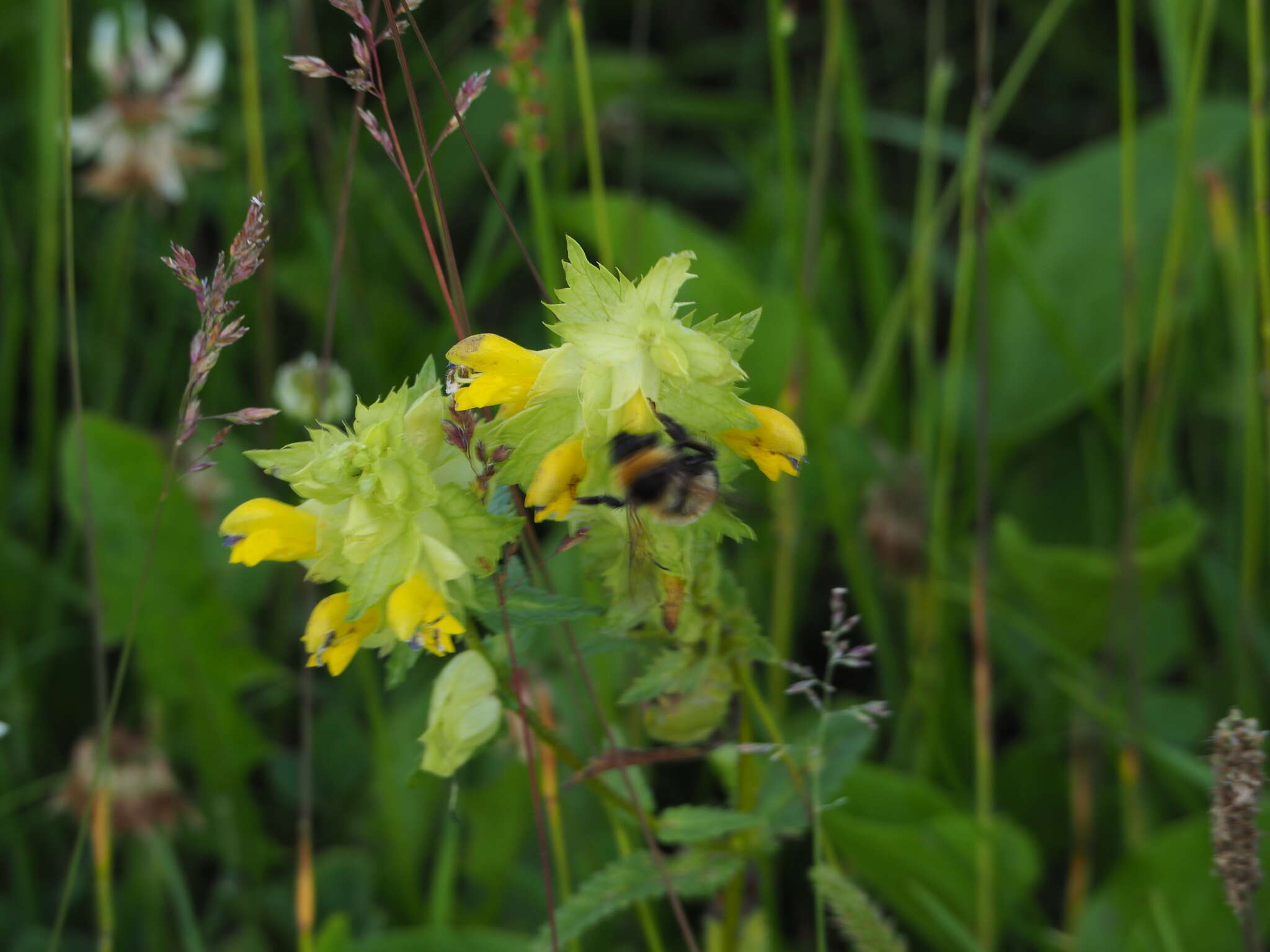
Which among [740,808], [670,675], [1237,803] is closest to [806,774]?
[740,808]

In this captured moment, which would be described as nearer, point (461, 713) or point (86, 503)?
point (461, 713)

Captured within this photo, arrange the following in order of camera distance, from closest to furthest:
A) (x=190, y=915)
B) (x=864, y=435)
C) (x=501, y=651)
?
(x=501, y=651) → (x=190, y=915) → (x=864, y=435)

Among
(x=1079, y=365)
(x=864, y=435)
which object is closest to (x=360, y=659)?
(x=864, y=435)

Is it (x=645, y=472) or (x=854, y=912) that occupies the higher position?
(x=645, y=472)

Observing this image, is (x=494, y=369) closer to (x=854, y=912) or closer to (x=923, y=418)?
(x=854, y=912)

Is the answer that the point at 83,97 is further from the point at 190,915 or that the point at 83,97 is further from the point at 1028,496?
the point at 1028,496

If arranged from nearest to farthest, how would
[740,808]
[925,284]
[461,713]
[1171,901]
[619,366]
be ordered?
[619,366] → [461,713] → [740,808] → [1171,901] → [925,284]

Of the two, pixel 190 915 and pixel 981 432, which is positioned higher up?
pixel 981 432

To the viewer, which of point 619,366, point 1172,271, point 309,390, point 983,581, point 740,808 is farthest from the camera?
point 309,390
